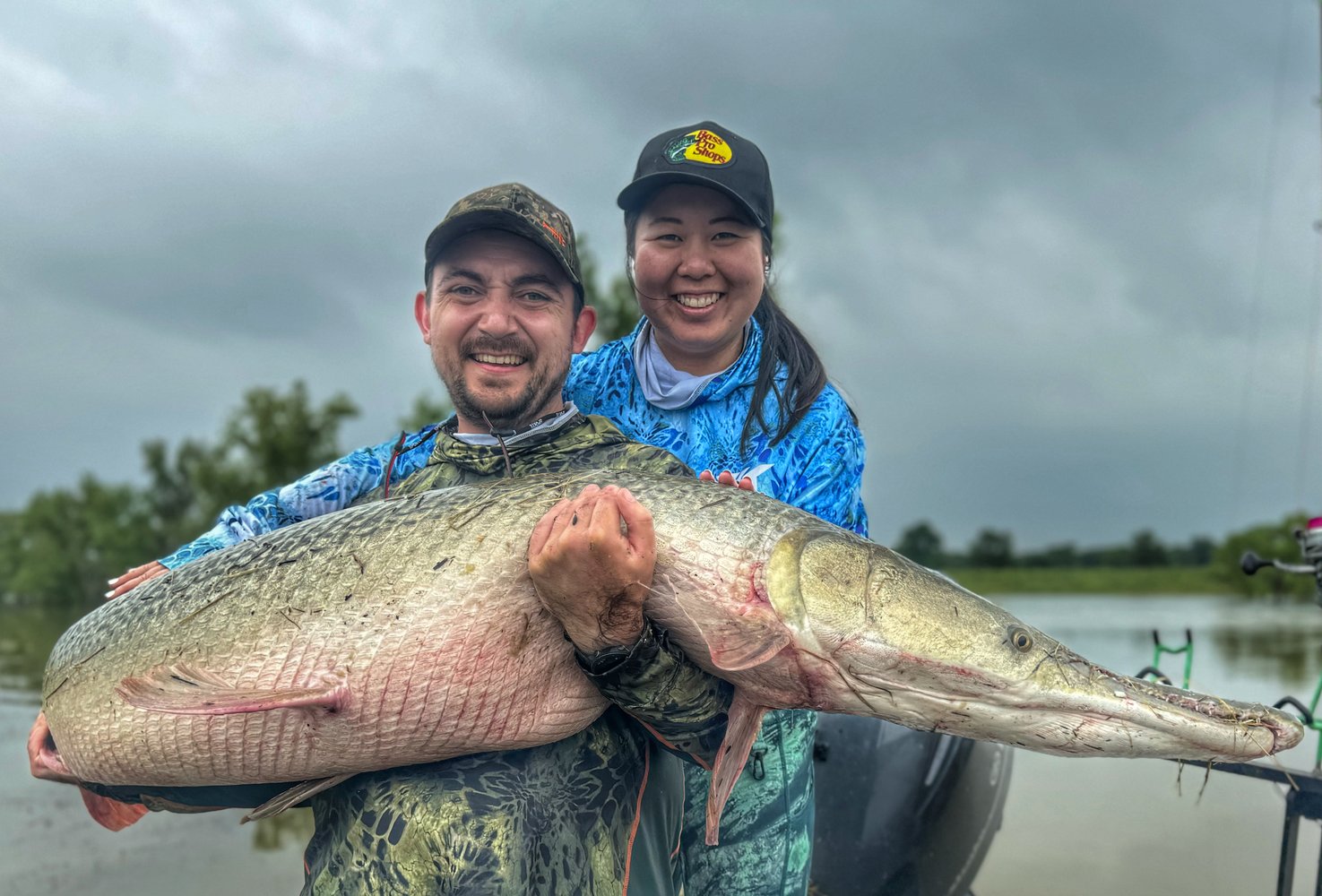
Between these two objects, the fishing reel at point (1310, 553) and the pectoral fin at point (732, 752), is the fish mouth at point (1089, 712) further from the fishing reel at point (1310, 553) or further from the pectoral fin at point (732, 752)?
the fishing reel at point (1310, 553)

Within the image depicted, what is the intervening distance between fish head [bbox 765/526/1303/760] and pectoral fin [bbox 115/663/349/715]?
1087 mm

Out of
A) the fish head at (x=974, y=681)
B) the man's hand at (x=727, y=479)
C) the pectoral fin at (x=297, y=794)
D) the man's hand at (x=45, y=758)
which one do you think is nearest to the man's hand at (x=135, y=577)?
the man's hand at (x=45, y=758)

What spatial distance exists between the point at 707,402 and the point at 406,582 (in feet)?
4.55

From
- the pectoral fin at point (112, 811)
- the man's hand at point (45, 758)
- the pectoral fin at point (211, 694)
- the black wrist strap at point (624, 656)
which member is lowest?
the pectoral fin at point (112, 811)

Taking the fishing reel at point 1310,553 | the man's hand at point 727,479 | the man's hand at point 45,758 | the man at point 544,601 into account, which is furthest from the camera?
the fishing reel at point 1310,553

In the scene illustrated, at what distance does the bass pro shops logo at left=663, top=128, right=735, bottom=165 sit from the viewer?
10.7ft

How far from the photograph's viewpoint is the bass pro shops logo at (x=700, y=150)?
326 cm

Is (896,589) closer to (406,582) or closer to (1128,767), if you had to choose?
(406,582)

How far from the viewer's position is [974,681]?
226cm

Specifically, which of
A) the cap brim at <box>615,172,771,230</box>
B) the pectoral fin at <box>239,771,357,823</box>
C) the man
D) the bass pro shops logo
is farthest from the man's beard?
Result: the pectoral fin at <box>239,771,357,823</box>

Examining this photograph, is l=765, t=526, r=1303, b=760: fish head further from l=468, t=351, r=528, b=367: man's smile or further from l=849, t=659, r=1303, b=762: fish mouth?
l=468, t=351, r=528, b=367: man's smile

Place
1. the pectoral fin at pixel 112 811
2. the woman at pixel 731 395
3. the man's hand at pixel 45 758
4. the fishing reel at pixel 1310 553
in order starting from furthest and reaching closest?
the fishing reel at pixel 1310 553 < the woman at pixel 731 395 < the pectoral fin at pixel 112 811 < the man's hand at pixel 45 758

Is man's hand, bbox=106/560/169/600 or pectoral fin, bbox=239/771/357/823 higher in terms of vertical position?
man's hand, bbox=106/560/169/600

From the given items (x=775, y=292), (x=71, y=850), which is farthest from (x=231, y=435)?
(x=775, y=292)
